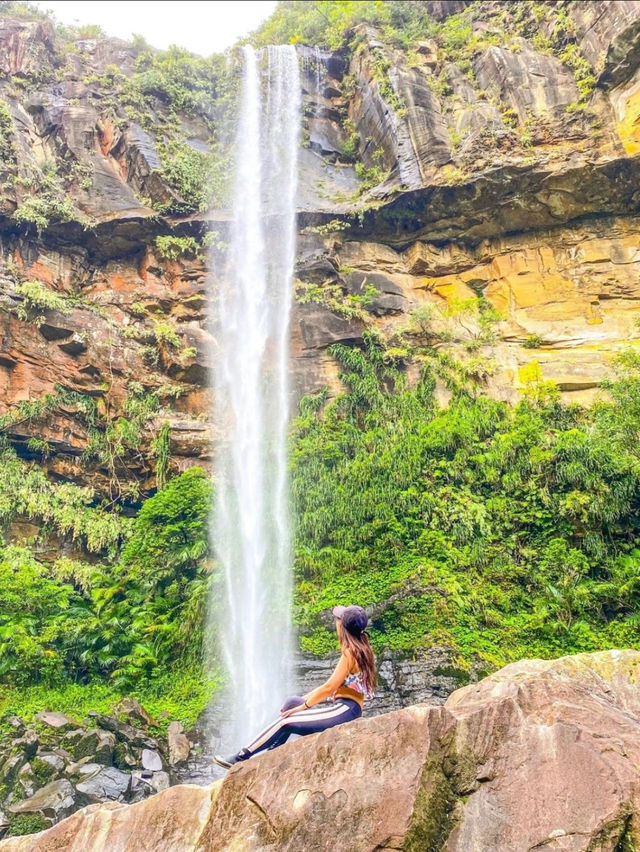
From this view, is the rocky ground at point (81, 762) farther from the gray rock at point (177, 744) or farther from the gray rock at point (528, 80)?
the gray rock at point (528, 80)

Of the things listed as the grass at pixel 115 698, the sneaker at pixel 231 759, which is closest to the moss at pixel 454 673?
the grass at pixel 115 698

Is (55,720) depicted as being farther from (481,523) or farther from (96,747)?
(481,523)

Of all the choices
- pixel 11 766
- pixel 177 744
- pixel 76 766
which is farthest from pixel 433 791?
pixel 177 744

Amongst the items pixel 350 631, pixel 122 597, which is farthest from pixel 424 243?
pixel 350 631

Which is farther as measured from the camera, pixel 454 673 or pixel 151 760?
pixel 454 673

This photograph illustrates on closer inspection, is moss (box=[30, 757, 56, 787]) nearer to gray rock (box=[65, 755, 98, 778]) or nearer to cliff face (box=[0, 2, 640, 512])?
gray rock (box=[65, 755, 98, 778])

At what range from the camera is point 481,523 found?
12.7 m

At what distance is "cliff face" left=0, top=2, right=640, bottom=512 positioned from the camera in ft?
54.4

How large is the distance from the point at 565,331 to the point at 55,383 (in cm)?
1432

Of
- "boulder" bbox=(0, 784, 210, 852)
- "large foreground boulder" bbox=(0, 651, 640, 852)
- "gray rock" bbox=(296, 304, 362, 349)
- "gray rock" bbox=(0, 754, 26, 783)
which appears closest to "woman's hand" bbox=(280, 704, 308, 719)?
"large foreground boulder" bbox=(0, 651, 640, 852)

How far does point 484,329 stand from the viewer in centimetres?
1794

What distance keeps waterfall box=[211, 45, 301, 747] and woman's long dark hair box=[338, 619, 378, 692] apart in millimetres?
7890

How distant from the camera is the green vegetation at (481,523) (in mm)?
10797

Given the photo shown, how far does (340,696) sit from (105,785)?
6762mm
